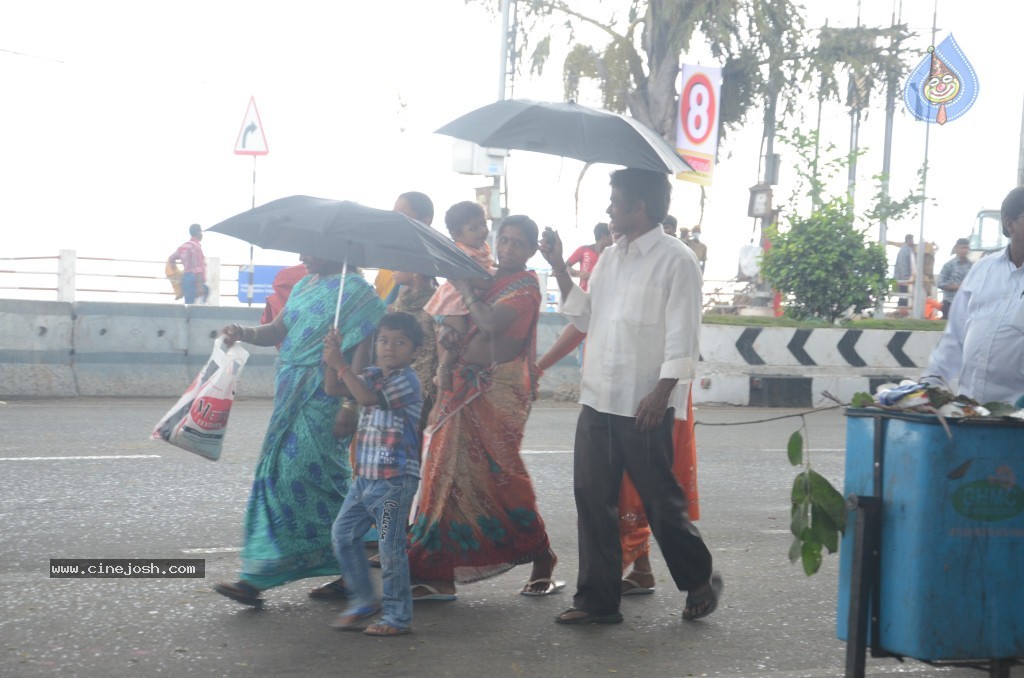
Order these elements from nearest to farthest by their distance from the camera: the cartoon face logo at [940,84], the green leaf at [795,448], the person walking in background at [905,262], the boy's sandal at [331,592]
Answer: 1. the green leaf at [795,448]
2. the boy's sandal at [331,592]
3. the cartoon face logo at [940,84]
4. the person walking in background at [905,262]

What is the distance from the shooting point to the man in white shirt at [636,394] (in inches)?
181

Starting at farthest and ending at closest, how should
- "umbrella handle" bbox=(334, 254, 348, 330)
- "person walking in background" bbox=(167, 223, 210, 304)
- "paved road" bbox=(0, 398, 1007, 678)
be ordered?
"person walking in background" bbox=(167, 223, 210, 304) < "umbrella handle" bbox=(334, 254, 348, 330) < "paved road" bbox=(0, 398, 1007, 678)

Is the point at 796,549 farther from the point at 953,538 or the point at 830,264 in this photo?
the point at 830,264

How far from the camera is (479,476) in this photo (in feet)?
16.5

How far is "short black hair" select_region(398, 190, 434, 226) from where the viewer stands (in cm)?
554

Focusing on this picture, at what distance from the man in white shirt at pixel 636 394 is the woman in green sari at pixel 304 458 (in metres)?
0.80

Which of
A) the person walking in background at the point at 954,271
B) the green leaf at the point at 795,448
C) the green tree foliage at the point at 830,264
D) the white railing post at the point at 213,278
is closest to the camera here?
the green leaf at the point at 795,448

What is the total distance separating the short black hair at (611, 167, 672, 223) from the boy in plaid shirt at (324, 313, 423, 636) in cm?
98

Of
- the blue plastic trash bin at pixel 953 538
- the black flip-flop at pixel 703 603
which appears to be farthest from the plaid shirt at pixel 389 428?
the blue plastic trash bin at pixel 953 538

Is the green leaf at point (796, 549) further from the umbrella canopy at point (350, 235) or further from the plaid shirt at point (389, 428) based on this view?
the umbrella canopy at point (350, 235)

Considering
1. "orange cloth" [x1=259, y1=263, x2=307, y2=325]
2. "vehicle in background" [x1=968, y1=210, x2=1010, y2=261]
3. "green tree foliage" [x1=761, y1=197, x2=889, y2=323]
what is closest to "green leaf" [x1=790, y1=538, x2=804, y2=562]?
"orange cloth" [x1=259, y1=263, x2=307, y2=325]

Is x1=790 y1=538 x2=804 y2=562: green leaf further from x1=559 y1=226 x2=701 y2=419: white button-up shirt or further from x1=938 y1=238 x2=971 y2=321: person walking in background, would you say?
x1=938 y1=238 x2=971 y2=321: person walking in background

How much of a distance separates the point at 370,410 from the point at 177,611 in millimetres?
1088

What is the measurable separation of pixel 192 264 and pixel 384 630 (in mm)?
15504
